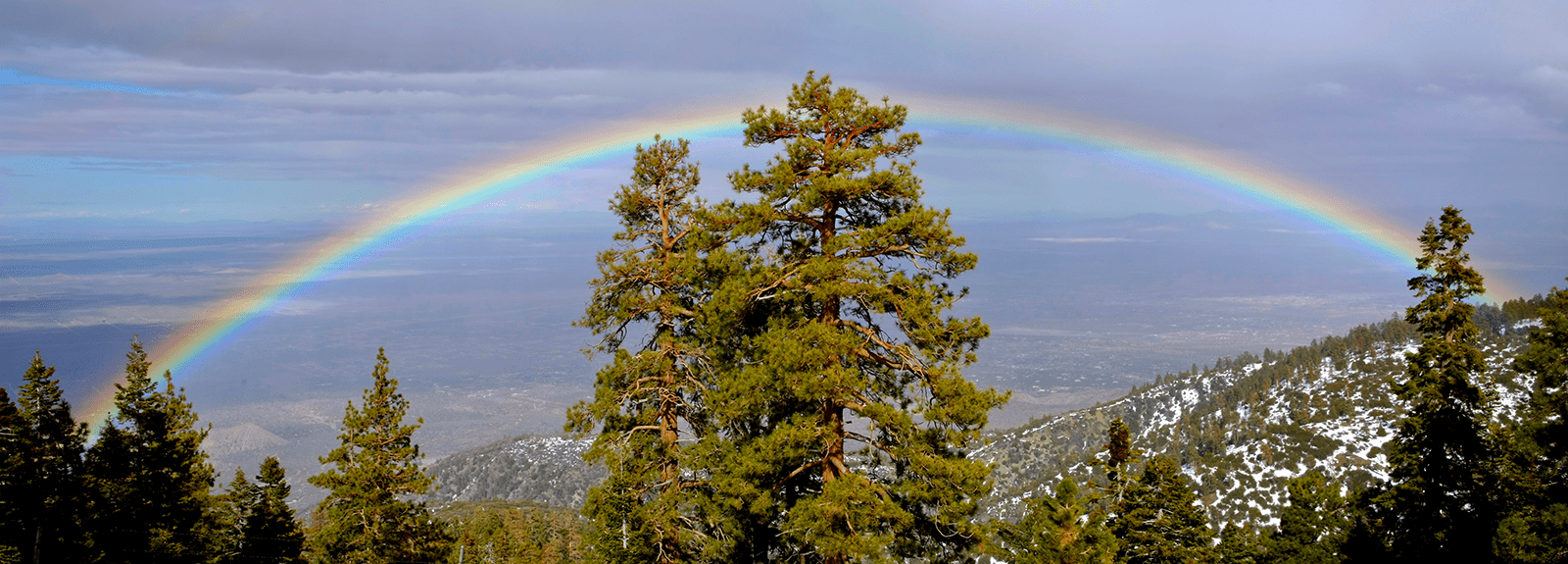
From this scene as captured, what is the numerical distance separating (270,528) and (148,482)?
5637 mm

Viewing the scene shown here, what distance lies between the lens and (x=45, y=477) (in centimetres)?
2428

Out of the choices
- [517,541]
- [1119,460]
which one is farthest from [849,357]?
[517,541]

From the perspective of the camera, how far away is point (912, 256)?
17.5 meters

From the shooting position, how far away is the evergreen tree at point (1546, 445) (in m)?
19.2

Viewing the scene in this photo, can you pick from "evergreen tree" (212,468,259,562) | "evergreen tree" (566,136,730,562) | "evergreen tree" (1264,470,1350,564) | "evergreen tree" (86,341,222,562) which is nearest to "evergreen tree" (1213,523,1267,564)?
"evergreen tree" (1264,470,1350,564)

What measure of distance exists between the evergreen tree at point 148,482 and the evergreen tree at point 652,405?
15703 mm

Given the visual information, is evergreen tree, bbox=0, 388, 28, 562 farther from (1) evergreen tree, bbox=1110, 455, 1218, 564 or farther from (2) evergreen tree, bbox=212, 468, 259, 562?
(1) evergreen tree, bbox=1110, 455, 1218, 564

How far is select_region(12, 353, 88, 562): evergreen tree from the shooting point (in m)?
23.4

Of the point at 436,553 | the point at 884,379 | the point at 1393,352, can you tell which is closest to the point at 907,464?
the point at 884,379

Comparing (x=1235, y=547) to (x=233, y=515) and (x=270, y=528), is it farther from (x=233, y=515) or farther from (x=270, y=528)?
(x=233, y=515)

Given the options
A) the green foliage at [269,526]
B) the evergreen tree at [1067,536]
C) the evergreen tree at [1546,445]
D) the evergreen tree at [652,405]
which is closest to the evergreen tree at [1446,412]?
the evergreen tree at [1546,445]

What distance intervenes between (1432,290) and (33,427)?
1470 inches

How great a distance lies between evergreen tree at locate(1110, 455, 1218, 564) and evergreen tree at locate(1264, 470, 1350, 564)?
750 cm

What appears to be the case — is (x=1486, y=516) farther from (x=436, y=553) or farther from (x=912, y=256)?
(x=436, y=553)
